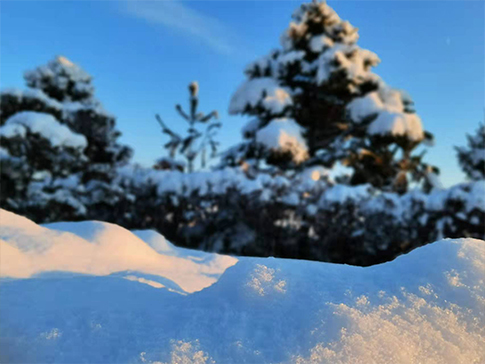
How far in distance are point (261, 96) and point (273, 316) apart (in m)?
9.33

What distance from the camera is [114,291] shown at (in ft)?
5.31

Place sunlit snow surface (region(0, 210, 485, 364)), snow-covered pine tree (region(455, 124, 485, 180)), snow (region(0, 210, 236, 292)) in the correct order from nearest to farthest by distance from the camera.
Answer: sunlit snow surface (region(0, 210, 485, 364)) < snow (region(0, 210, 236, 292)) < snow-covered pine tree (region(455, 124, 485, 180))

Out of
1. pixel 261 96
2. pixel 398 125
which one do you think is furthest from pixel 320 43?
pixel 398 125

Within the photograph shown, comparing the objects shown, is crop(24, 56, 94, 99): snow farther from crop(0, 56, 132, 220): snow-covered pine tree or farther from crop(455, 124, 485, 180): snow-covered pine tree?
crop(455, 124, 485, 180): snow-covered pine tree

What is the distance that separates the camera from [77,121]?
1071 centimetres

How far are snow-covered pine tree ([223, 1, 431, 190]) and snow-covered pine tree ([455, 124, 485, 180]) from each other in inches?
303

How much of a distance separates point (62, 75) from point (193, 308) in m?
12.1

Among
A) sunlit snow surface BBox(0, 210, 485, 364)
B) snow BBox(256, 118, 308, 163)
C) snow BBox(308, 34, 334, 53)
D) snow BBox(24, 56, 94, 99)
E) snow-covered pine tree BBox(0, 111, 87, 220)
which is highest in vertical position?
snow BBox(308, 34, 334, 53)

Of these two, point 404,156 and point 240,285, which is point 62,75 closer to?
point 404,156

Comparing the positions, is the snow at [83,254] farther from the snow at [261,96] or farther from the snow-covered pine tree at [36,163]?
the snow at [261,96]

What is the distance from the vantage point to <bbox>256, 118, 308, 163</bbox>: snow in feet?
29.2

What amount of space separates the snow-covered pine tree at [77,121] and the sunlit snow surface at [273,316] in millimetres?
6879

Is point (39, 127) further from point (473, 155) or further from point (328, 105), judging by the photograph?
point (473, 155)

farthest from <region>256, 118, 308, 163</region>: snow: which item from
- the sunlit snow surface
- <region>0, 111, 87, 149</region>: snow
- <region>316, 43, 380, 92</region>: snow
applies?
the sunlit snow surface
